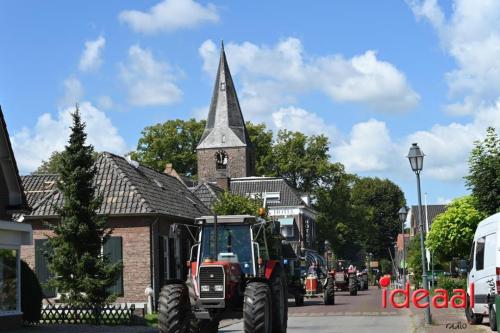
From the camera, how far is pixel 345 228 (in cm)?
8225

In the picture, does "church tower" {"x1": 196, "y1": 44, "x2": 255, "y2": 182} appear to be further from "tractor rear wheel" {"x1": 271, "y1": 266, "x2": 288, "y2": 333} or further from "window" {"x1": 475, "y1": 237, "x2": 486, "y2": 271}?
"tractor rear wheel" {"x1": 271, "y1": 266, "x2": 288, "y2": 333}

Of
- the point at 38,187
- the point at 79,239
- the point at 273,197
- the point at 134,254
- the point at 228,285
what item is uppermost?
the point at 273,197

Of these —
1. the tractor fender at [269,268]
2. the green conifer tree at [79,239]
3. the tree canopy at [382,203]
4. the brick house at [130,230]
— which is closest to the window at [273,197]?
the tree canopy at [382,203]

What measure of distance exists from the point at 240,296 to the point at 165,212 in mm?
16196

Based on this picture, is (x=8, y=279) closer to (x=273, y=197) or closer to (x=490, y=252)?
(x=490, y=252)

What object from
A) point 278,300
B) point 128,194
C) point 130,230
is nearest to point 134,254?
point 130,230

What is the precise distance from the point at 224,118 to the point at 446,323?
206 feet

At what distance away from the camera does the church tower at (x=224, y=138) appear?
270 feet

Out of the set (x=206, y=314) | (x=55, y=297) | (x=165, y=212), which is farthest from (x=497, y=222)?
(x=55, y=297)

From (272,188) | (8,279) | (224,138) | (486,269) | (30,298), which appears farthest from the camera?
(224,138)

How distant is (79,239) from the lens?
25.0 meters

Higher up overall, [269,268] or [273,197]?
[273,197]

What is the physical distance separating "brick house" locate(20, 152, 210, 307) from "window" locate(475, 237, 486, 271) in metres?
13.4

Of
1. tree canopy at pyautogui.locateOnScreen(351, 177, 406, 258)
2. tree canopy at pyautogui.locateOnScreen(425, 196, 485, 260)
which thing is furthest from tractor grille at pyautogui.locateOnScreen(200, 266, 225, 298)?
tree canopy at pyautogui.locateOnScreen(351, 177, 406, 258)
